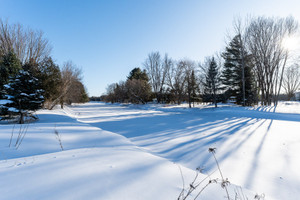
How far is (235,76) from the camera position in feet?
73.2

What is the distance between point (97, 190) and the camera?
143 cm

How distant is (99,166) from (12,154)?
2.00 m

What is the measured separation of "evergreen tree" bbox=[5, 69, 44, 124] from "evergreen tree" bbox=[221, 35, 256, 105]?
79.0 feet

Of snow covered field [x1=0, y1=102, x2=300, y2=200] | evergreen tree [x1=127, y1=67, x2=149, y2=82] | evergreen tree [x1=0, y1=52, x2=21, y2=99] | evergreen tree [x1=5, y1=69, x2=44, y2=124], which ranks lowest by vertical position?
snow covered field [x1=0, y1=102, x2=300, y2=200]

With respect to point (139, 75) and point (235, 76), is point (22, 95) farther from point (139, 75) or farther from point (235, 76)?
point (139, 75)

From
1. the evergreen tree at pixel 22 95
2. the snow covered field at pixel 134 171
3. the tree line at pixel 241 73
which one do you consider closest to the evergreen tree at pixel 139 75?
→ the tree line at pixel 241 73

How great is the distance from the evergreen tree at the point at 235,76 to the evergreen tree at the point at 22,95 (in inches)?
948

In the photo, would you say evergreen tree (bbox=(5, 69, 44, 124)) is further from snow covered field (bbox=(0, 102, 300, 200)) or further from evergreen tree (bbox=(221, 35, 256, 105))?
evergreen tree (bbox=(221, 35, 256, 105))

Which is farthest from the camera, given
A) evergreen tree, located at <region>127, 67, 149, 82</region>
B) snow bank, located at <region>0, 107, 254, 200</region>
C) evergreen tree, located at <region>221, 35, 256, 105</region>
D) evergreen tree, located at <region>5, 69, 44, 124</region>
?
evergreen tree, located at <region>127, 67, 149, 82</region>

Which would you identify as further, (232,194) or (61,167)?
(61,167)

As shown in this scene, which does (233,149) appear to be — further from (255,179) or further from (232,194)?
(232,194)

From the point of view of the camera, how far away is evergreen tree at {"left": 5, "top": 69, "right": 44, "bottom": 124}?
822 centimetres

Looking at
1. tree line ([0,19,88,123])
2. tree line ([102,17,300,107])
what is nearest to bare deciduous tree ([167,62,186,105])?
tree line ([102,17,300,107])

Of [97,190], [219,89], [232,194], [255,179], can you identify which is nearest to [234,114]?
[255,179]
